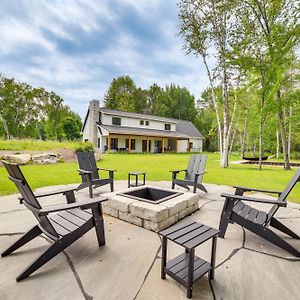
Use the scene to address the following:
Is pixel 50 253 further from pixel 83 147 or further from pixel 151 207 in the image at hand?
pixel 83 147

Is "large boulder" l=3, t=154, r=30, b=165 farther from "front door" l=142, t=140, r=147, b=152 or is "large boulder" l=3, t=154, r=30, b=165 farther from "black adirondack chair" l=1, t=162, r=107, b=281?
"front door" l=142, t=140, r=147, b=152

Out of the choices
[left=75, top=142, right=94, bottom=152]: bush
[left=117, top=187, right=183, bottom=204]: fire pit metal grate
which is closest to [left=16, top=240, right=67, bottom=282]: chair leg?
[left=117, top=187, right=183, bottom=204]: fire pit metal grate

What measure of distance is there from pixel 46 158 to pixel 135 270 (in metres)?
11.1

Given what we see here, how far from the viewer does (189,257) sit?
1687 mm

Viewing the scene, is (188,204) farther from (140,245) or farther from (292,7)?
(292,7)

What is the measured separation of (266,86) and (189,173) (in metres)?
8.00

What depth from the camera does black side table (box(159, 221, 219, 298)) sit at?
171 cm

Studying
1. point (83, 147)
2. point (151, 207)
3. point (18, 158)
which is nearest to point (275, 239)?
point (151, 207)

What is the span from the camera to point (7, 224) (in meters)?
3.15

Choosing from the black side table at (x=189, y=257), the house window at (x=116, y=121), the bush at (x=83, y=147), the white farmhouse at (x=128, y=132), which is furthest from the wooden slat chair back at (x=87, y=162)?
the house window at (x=116, y=121)

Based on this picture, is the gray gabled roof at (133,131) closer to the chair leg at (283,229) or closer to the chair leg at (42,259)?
the chair leg at (283,229)

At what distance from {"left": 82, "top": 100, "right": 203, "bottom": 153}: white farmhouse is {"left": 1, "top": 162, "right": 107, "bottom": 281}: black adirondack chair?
1772 centimetres

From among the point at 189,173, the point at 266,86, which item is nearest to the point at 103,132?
the point at 266,86

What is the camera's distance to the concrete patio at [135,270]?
1756 mm
